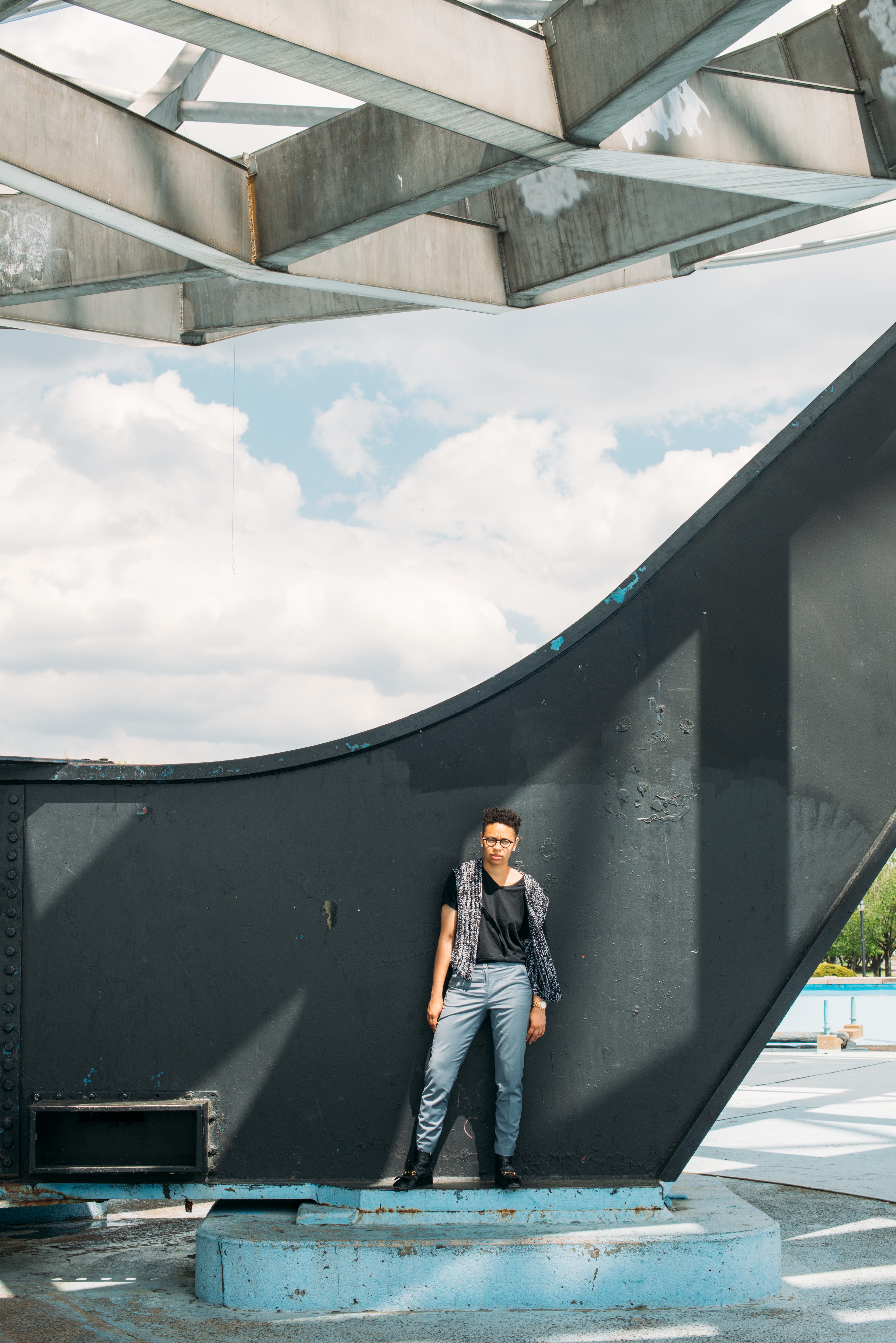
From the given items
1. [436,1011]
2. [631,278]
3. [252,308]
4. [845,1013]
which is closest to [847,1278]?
[436,1011]

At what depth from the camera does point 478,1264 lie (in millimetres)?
4488

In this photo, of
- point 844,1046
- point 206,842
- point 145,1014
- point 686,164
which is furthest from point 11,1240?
point 844,1046

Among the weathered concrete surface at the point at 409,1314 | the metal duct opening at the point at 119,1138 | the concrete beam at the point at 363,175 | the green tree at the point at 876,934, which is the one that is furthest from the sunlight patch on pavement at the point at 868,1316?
the green tree at the point at 876,934

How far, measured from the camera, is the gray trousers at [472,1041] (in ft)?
16.0

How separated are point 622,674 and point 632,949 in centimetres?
129

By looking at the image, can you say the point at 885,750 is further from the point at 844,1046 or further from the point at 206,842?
the point at 844,1046

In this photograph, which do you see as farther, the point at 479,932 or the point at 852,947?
the point at 852,947

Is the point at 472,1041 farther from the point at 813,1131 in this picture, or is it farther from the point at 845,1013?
the point at 845,1013

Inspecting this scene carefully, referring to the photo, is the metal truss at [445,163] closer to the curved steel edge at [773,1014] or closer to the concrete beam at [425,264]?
the concrete beam at [425,264]

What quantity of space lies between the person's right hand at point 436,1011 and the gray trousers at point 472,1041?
1 cm

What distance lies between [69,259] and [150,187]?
2124 millimetres

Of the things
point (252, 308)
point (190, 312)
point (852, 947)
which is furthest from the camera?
point (852, 947)

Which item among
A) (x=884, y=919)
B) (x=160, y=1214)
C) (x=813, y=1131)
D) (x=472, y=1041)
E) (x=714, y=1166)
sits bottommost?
(x=884, y=919)

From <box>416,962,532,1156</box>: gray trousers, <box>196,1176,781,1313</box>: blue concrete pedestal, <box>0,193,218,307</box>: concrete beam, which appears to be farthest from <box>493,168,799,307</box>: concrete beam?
<box>196,1176,781,1313</box>: blue concrete pedestal
